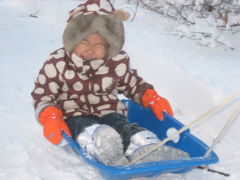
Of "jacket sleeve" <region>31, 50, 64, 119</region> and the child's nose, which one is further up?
the child's nose

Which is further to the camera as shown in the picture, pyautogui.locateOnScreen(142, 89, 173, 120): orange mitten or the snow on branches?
the snow on branches

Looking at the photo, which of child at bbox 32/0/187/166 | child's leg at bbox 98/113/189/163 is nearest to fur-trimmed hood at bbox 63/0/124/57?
child at bbox 32/0/187/166

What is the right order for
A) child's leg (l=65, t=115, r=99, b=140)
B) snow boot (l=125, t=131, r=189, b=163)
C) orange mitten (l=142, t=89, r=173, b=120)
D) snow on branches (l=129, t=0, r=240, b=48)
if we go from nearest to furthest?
snow boot (l=125, t=131, r=189, b=163) → child's leg (l=65, t=115, r=99, b=140) → orange mitten (l=142, t=89, r=173, b=120) → snow on branches (l=129, t=0, r=240, b=48)

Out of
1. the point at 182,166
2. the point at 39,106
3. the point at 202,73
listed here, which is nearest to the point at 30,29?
the point at 202,73

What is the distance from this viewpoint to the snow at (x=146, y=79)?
1629mm

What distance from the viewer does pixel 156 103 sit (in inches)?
71.9

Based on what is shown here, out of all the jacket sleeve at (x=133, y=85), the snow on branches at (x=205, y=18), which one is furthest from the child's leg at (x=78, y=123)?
the snow on branches at (x=205, y=18)

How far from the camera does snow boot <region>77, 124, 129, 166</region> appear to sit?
1.48m

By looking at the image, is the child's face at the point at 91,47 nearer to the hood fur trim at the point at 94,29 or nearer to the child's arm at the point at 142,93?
the hood fur trim at the point at 94,29

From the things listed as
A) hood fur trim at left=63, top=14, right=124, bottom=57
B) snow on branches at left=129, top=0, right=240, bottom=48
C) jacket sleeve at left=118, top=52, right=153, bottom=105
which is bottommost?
jacket sleeve at left=118, top=52, right=153, bottom=105

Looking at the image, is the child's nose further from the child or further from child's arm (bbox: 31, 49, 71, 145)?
child's arm (bbox: 31, 49, 71, 145)

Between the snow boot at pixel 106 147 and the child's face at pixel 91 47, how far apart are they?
1.05 ft

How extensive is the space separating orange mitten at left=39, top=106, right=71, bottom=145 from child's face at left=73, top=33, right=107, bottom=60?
0.25 meters

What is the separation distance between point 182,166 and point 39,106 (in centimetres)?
64
